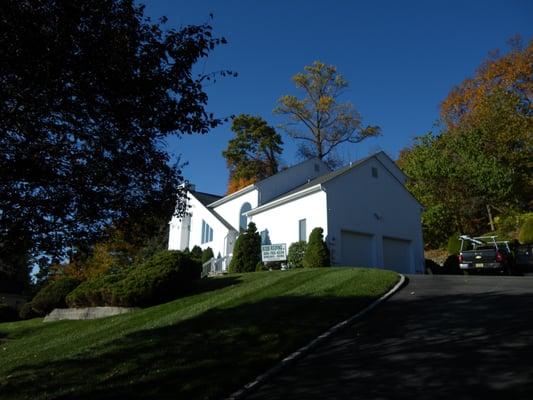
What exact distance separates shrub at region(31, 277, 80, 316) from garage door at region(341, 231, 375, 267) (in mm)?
12460

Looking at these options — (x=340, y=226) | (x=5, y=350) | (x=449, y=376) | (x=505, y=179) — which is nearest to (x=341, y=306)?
(x=449, y=376)

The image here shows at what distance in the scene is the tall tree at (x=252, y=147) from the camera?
155 feet

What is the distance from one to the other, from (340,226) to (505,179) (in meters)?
15.3

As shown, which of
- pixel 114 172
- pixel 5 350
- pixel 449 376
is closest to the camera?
pixel 449 376

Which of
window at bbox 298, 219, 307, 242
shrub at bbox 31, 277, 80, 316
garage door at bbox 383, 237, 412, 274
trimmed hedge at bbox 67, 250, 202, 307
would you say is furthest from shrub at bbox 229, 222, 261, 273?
shrub at bbox 31, 277, 80, 316

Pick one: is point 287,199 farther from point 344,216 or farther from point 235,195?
point 235,195

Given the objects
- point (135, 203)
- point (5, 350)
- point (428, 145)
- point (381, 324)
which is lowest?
point (5, 350)

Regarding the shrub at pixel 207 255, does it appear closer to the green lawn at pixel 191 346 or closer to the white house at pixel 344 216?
the white house at pixel 344 216

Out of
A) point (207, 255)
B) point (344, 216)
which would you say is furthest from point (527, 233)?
point (207, 255)

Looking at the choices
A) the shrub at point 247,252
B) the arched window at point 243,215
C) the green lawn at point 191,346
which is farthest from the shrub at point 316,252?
the arched window at point 243,215

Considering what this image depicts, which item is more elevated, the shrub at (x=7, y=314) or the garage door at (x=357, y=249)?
the garage door at (x=357, y=249)

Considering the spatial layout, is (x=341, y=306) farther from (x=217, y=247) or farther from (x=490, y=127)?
(x=490, y=127)

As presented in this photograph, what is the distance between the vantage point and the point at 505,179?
3119 centimetres

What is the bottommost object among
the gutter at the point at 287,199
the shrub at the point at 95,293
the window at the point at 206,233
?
the shrub at the point at 95,293
